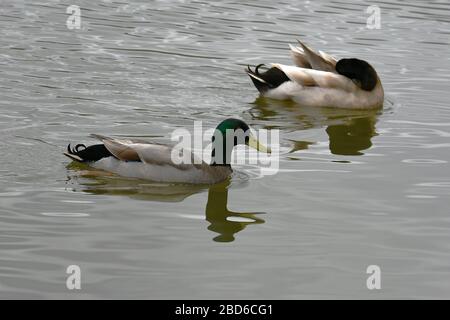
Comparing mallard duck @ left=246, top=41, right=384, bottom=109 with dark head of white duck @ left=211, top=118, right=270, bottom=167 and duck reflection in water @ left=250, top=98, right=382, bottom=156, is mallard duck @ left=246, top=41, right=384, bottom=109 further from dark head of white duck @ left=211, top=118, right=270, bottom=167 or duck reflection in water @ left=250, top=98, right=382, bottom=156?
dark head of white duck @ left=211, top=118, right=270, bottom=167

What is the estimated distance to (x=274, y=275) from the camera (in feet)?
28.6

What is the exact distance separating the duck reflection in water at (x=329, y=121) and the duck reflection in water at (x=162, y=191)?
6.21 feet

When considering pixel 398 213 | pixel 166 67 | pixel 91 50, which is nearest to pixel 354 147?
pixel 398 213

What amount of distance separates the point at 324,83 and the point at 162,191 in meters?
4.95

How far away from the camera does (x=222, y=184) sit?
36.6ft

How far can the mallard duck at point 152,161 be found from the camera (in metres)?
10.9

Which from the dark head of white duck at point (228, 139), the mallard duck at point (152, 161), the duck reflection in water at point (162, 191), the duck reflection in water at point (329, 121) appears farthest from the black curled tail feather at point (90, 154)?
the duck reflection in water at point (329, 121)

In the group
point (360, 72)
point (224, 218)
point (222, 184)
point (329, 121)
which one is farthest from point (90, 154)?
point (360, 72)

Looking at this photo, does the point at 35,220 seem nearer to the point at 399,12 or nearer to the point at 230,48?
the point at 230,48

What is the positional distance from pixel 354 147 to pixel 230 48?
4927 millimetres

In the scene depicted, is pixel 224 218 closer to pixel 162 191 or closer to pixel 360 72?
pixel 162 191

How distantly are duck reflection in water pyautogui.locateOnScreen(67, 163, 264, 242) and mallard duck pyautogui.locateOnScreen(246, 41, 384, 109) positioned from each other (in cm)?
424
